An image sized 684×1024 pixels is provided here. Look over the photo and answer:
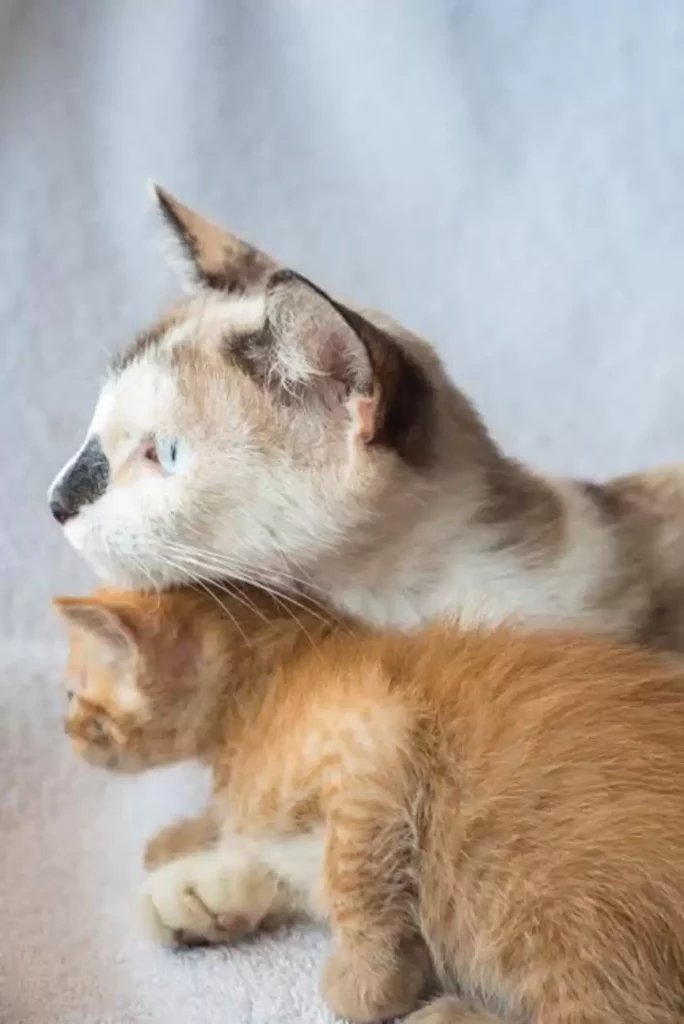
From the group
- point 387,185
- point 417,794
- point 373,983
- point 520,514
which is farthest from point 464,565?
point 387,185

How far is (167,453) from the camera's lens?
0.95 meters

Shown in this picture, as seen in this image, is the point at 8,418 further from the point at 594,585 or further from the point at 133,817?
the point at 594,585

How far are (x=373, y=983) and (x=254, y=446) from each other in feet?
1.11

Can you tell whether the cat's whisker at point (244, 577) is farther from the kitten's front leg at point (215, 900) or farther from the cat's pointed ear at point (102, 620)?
the kitten's front leg at point (215, 900)

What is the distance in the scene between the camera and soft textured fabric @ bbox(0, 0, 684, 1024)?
1.45m

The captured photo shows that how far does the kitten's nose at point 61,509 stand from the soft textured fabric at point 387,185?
39cm

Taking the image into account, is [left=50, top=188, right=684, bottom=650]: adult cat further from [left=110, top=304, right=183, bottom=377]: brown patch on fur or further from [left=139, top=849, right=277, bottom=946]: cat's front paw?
[left=139, top=849, right=277, bottom=946]: cat's front paw

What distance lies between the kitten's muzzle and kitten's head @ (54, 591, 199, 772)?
63 millimetres

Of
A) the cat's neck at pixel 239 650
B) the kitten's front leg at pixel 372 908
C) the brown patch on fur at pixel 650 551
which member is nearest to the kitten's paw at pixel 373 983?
the kitten's front leg at pixel 372 908

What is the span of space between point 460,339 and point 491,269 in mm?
84

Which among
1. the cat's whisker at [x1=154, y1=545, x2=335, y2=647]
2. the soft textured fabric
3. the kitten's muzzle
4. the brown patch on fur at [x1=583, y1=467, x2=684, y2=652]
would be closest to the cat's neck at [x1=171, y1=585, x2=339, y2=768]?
the cat's whisker at [x1=154, y1=545, x2=335, y2=647]

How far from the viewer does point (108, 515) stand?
0.95 metres

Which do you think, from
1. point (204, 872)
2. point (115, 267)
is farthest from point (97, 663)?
point (115, 267)

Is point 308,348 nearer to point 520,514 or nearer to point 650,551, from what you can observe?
point 520,514
